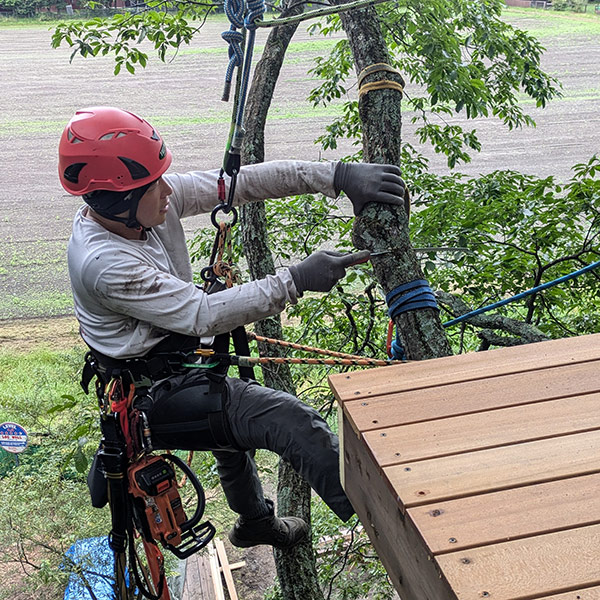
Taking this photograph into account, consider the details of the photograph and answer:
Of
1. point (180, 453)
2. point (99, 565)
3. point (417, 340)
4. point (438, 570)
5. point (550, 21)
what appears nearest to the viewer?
point (438, 570)

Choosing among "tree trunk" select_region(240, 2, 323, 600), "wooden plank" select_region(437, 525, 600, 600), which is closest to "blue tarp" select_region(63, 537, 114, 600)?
"tree trunk" select_region(240, 2, 323, 600)

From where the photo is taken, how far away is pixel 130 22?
13.2ft

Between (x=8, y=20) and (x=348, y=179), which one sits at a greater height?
(x=8, y=20)

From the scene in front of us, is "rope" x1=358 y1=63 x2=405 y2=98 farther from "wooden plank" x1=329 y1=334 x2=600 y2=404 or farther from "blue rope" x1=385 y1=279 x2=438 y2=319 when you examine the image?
"wooden plank" x1=329 y1=334 x2=600 y2=404

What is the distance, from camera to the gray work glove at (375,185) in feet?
7.38

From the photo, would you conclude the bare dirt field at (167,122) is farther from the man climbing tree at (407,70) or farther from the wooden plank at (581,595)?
the wooden plank at (581,595)

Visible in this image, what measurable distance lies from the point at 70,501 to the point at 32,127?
48.7 ft

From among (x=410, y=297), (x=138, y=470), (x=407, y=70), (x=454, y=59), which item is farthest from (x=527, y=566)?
(x=407, y=70)

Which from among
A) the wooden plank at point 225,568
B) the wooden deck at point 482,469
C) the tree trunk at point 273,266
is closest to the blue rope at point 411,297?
the wooden deck at point 482,469

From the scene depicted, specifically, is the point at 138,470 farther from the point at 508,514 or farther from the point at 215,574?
the point at 215,574

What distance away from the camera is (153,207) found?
2.35 m

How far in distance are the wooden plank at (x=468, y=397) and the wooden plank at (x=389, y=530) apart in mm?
88

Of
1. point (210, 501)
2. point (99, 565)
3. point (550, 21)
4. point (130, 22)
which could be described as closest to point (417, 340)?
point (130, 22)

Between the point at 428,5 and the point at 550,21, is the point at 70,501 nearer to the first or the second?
the point at 428,5
